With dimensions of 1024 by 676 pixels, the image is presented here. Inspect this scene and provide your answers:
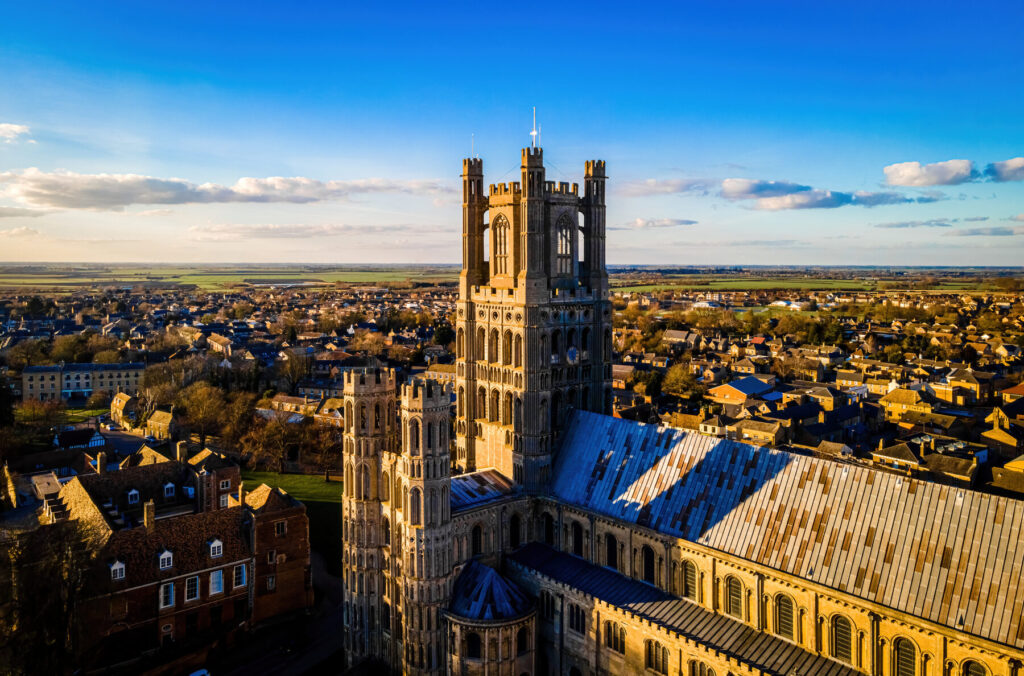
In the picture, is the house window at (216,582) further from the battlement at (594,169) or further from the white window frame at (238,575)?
the battlement at (594,169)

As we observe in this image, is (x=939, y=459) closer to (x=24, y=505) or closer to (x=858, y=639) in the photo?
(x=858, y=639)

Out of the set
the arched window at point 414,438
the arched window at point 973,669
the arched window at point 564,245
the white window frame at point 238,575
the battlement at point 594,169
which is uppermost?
the battlement at point 594,169

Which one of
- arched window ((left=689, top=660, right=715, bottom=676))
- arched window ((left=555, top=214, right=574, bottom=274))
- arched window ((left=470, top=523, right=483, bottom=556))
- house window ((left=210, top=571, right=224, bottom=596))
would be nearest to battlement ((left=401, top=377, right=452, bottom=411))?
arched window ((left=470, top=523, right=483, bottom=556))

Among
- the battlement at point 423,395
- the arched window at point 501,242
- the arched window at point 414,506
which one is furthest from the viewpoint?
the arched window at point 501,242

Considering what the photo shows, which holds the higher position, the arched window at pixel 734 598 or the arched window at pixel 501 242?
the arched window at pixel 501 242

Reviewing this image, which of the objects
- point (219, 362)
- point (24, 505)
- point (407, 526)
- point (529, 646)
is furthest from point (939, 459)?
point (219, 362)

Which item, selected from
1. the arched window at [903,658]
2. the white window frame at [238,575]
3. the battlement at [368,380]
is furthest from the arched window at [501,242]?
the arched window at [903,658]
